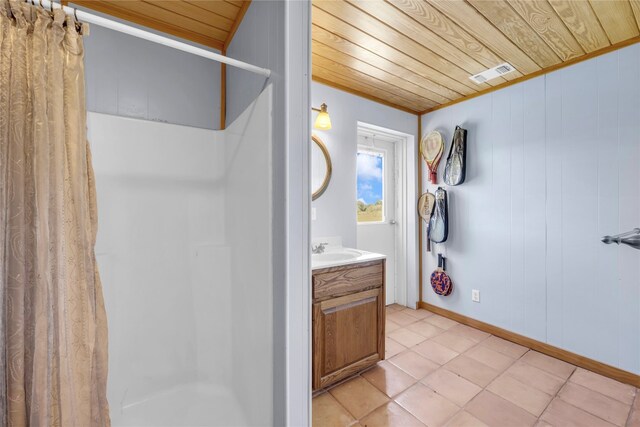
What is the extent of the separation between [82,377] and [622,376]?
9.59ft

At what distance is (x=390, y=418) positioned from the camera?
157 centimetres

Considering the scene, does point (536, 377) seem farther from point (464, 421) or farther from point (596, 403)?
point (464, 421)

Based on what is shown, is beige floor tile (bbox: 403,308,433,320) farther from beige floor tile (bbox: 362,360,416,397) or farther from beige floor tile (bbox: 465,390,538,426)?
beige floor tile (bbox: 465,390,538,426)

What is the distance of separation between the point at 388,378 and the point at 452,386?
40 cm

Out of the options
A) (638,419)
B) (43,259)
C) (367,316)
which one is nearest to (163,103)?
(43,259)

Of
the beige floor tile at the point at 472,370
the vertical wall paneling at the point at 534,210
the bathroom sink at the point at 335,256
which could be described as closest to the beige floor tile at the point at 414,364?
the beige floor tile at the point at 472,370

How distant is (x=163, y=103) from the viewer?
5.31ft

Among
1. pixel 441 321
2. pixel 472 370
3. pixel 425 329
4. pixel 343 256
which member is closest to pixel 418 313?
pixel 441 321

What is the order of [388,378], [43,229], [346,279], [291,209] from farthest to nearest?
1. [388,378]
2. [346,279]
3. [291,209]
4. [43,229]

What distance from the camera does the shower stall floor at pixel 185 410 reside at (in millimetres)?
1473

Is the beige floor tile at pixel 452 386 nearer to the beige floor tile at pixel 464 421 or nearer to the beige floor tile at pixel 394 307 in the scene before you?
the beige floor tile at pixel 464 421

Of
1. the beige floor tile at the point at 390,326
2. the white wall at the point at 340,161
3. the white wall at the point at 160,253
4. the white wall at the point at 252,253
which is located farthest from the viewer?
the beige floor tile at the point at 390,326

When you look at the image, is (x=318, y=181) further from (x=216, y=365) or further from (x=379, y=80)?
(x=216, y=365)

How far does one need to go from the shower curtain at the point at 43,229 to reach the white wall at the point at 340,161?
62.1 inches
